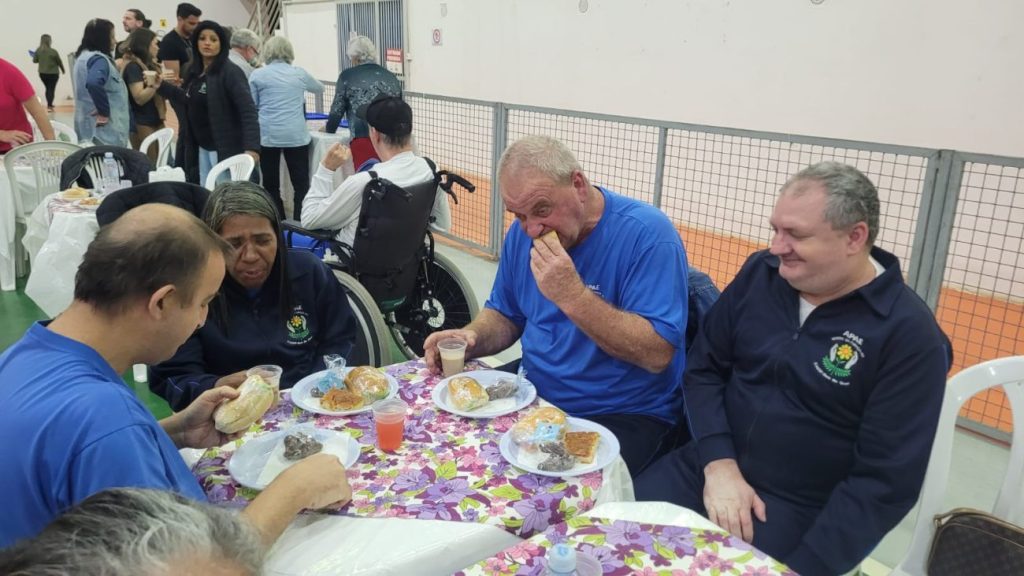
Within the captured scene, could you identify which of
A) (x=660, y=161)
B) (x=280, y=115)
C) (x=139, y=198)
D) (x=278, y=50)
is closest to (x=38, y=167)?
(x=280, y=115)

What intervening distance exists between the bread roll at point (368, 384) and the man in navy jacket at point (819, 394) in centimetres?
78

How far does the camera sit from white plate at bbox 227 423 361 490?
1.39m

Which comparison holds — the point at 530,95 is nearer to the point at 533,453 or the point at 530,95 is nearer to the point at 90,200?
the point at 90,200

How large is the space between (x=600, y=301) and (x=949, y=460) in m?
0.92

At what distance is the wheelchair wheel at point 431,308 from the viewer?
3.80 m

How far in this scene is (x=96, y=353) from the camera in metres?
1.13

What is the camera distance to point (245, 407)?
4.88 ft

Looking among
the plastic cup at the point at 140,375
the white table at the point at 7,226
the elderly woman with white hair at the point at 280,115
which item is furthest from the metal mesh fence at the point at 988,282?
the white table at the point at 7,226

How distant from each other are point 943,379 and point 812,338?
0.28 meters

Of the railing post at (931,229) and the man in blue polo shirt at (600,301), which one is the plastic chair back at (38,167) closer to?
the man in blue polo shirt at (600,301)

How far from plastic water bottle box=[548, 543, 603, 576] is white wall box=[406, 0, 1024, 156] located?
Answer: 455 cm

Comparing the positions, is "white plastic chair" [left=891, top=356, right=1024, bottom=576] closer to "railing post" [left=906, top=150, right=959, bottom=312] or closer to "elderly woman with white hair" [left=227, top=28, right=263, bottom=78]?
"railing post" [left=906, top=150, right=959, bottom=312]

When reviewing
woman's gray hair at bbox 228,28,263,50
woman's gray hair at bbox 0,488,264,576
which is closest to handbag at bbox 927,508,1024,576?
woman's gray hair at bbox 0,488,264,576

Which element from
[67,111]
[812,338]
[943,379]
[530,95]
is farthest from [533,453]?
[67,111]
